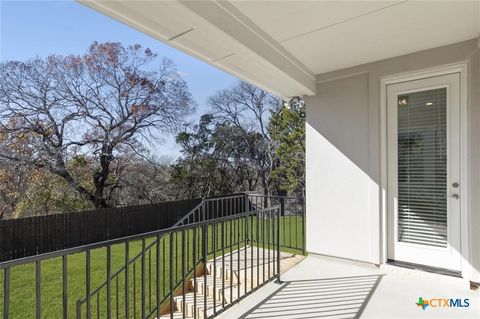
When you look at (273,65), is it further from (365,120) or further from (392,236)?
(392,236)

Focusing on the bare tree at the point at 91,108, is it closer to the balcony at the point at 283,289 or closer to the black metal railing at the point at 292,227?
the black metal railing at the point at 292,227

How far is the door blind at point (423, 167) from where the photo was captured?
2.79 meters

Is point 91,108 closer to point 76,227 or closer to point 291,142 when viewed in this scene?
point 76,227

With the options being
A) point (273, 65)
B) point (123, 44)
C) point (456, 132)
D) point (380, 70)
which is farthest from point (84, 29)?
point (456, 132)

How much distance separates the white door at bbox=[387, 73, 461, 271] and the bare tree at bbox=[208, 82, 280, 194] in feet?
26.8

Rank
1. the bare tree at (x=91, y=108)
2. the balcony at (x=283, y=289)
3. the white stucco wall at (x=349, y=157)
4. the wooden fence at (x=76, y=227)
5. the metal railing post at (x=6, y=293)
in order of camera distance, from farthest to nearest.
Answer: the bare tree at (x=91, y=108)
the wooden fence at (x=76, y=227)
the white stucco wall at (x=349, y=157)
the balcony at (x=283, y=289)
the metal railing post at (x=6, y=293)

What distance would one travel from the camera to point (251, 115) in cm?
1171

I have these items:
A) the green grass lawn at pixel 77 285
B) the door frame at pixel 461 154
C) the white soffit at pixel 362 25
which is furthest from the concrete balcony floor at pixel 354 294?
the white soffit at pixel 362 25

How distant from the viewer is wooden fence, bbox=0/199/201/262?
18.2ft

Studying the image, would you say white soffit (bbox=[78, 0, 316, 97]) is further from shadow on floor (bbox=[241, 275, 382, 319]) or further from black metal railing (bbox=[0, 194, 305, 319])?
shadow on floor (bbox=[241, 275, 382, 319])

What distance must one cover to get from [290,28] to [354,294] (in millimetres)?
2531

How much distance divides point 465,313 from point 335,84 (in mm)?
2638

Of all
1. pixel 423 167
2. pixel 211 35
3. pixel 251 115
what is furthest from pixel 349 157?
pixel 251 115

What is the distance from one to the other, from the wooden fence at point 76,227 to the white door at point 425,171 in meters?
6.19
